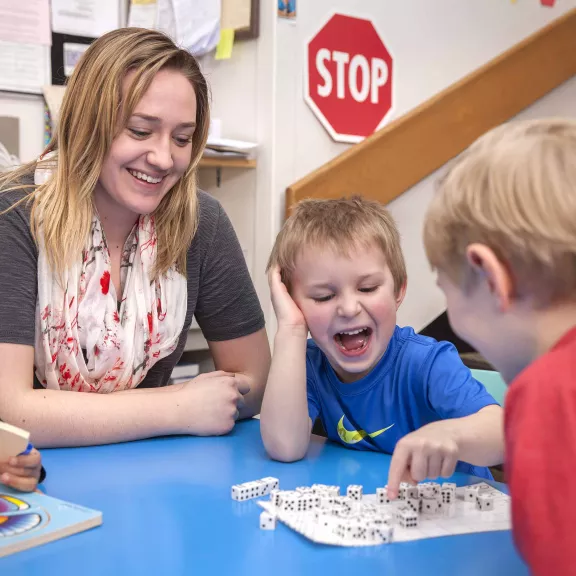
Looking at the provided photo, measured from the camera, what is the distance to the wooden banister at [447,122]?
279cm

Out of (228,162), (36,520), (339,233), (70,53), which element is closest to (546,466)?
(36,520)

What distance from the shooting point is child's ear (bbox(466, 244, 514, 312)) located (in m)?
0.65

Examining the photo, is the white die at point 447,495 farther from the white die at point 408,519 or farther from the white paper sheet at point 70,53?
the white paper sheet at point 70,53

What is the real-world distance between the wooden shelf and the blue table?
5.18ft

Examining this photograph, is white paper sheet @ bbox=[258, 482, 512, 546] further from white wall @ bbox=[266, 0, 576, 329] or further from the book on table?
white wall @ bbox=[266, 0, 576, 329]

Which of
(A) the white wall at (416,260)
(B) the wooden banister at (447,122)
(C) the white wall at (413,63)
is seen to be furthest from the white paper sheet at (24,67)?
(A) the white wall at (416,260)

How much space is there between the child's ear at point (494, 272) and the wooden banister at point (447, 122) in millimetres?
2027

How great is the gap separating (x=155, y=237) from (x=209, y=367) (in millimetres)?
1601

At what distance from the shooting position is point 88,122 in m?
1.36

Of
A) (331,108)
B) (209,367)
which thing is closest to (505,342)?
(331,108)

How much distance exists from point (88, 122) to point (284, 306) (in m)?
0.47

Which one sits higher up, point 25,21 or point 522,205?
point 25,21

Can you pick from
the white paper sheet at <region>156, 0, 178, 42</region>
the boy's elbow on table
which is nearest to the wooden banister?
the white paper sheet at <region>156, 0, 178, 42</region>

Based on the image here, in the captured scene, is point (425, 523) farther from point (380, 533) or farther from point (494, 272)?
Answer: point (494, 272)
